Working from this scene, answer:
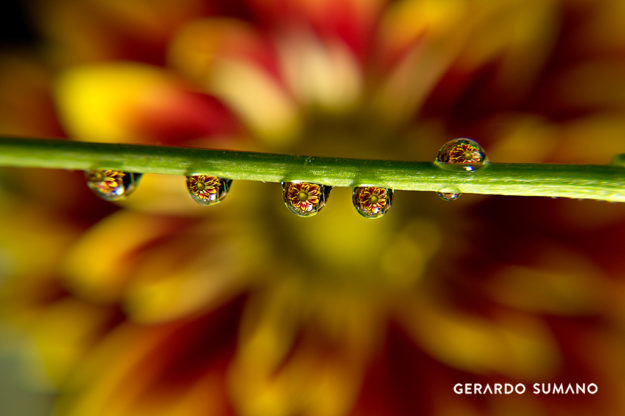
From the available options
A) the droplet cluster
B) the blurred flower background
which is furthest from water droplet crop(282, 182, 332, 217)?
the blurred flower background

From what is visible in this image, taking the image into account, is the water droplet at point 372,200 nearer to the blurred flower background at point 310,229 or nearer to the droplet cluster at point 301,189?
the droplet cluster at point 301,189

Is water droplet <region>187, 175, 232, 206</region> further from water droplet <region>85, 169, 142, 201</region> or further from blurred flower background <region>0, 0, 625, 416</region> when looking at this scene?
blurred flower background <region>0, 0, 625, 416</region>

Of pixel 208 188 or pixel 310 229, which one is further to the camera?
pixel 310 229

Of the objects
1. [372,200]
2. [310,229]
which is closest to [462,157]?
[372,200]

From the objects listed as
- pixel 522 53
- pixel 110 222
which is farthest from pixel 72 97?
pixel 522 53

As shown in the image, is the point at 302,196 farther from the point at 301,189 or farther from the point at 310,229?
the point at 310,229

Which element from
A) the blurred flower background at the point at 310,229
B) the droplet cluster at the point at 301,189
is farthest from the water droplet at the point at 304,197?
the blurred flower background at the point at 310,229
